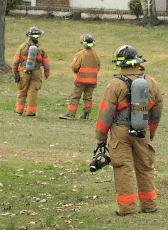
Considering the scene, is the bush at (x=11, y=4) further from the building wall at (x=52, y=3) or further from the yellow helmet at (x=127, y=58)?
the yellow helmet at (x=127, y=58)

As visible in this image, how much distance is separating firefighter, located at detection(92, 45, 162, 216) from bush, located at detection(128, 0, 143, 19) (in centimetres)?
3183

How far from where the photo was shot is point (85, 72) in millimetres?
17594

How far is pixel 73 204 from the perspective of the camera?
9961mm

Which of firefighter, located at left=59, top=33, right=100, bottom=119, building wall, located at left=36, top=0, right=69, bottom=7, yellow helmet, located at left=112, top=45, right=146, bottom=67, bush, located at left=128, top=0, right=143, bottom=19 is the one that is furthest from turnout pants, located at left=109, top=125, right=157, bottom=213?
building wall, located at left=36, top=0, right=69, bottom=7

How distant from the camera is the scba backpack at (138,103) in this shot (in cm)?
863

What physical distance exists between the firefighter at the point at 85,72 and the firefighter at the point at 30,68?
0.71m

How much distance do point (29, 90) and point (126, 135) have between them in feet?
30.0

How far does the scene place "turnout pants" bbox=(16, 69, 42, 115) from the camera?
1766cm

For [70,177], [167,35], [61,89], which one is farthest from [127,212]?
[167,35]

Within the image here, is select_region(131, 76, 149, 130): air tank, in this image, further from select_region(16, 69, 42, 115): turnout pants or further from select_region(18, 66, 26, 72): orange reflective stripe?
select_region(16, 69, 42, 115): turnout pants

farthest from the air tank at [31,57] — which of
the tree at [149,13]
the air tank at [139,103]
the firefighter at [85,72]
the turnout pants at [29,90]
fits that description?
the tree at [149,13]

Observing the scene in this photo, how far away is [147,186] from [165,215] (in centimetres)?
39

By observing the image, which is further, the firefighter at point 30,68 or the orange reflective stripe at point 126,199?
the firefighter at point 30,68

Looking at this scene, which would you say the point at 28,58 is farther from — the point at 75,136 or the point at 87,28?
the point at 87,28
